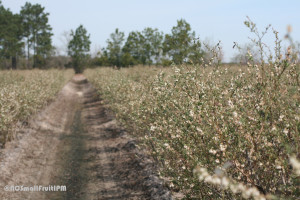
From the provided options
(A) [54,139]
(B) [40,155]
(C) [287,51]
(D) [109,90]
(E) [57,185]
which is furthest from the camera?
(D) [109,90]

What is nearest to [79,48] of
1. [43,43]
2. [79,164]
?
[43,43]

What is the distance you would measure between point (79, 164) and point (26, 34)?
56551 millimetres

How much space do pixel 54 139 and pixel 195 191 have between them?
11509 millimetres

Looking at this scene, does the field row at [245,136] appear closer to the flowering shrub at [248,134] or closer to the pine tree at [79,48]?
the flowering shrub at [248,134]

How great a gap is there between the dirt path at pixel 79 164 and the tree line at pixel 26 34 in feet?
133

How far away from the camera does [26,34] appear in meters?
59.7

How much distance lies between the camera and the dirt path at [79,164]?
341 inches

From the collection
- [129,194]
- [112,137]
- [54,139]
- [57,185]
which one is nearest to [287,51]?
[129,194]

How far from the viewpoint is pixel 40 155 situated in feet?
39.2

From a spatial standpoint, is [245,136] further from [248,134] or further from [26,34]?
[26,34]

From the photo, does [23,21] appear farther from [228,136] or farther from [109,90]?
[228,136]

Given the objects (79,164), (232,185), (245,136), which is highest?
(245,136)

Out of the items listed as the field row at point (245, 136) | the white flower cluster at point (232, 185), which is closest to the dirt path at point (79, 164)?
the field row at point (245, 136)

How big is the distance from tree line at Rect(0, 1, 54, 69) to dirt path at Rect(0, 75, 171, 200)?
40.6m
